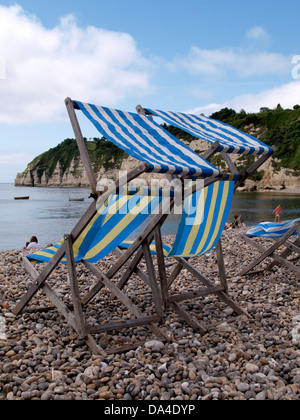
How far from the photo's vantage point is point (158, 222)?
3.31 meters

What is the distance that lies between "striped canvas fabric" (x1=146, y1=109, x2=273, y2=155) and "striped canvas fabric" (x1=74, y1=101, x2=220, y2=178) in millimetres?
418

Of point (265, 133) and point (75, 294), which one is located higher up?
point (265, 133)

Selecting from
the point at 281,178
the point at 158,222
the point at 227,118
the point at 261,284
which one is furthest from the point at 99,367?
the point at 227,118

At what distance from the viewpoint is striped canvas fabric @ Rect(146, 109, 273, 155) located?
3.62 meters

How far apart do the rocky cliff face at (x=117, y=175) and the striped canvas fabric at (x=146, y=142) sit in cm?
573

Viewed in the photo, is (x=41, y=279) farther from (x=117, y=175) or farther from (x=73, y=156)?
(x=73, y=156)

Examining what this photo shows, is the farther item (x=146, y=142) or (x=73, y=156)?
(x=73, y=156)

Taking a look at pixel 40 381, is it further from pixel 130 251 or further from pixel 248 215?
pixel 248 215

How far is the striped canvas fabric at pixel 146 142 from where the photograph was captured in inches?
109

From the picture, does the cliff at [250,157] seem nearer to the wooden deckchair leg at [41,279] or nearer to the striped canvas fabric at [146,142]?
the wooden deckchair leg at [41,279]

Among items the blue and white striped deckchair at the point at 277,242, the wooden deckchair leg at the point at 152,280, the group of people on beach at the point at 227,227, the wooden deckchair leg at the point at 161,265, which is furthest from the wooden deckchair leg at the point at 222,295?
the group of people on beach at the point at 227,227

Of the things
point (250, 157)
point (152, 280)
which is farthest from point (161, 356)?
point (250, 157)

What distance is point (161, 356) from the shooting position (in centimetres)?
299

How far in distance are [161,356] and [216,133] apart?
2.22 meters
